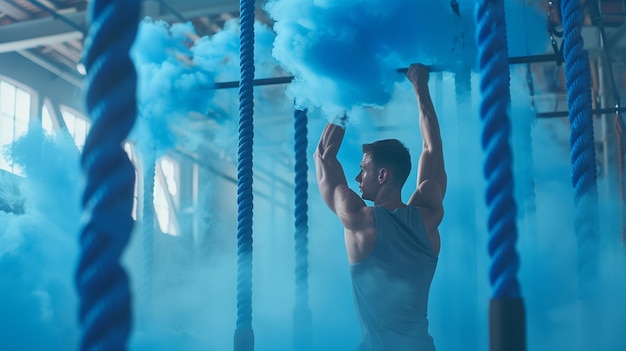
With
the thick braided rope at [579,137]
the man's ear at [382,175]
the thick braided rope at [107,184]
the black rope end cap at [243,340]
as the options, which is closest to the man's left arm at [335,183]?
the man's ear at [382,175]

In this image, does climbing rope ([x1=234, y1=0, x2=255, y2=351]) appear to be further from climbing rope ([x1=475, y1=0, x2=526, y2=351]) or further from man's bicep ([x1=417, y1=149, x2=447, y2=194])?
climbing rope ([x1=475, y1=0, x2=526, y2=351])

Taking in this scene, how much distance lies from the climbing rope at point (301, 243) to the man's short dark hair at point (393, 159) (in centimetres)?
50

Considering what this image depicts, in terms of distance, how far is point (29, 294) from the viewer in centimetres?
430

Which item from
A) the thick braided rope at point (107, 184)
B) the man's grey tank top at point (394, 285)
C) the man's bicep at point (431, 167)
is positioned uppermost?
the man's bicep at point (431, 167)

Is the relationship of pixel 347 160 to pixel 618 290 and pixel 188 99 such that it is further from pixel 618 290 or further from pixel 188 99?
pixel 618 290

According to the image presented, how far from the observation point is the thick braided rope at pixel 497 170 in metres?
1.10

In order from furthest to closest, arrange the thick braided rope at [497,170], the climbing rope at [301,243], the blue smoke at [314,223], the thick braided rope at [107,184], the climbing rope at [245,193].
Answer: the climbing rope at [301,243] < the blue smoke at [314,223] < the climbing rope at [245,193] < the thick braided rope at [497,170] < the thick braided rope at [107,184]

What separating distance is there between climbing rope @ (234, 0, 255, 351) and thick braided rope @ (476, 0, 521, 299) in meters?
1.44

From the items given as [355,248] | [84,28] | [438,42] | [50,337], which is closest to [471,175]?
[438,42]

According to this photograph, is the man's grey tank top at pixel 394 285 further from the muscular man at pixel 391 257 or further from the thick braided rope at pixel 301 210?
the thick braided rope at pixel 301 210

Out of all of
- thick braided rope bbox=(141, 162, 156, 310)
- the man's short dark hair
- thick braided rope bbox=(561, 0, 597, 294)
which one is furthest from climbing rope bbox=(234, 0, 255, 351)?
thick braided rope bbox=(141, 162, 156, 310)

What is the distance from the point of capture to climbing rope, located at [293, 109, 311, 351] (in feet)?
9.84

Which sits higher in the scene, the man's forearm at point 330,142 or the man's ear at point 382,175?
the man's forearm at point 330,142

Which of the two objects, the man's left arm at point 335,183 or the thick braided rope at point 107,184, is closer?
the thick braided rope at point 107,184
